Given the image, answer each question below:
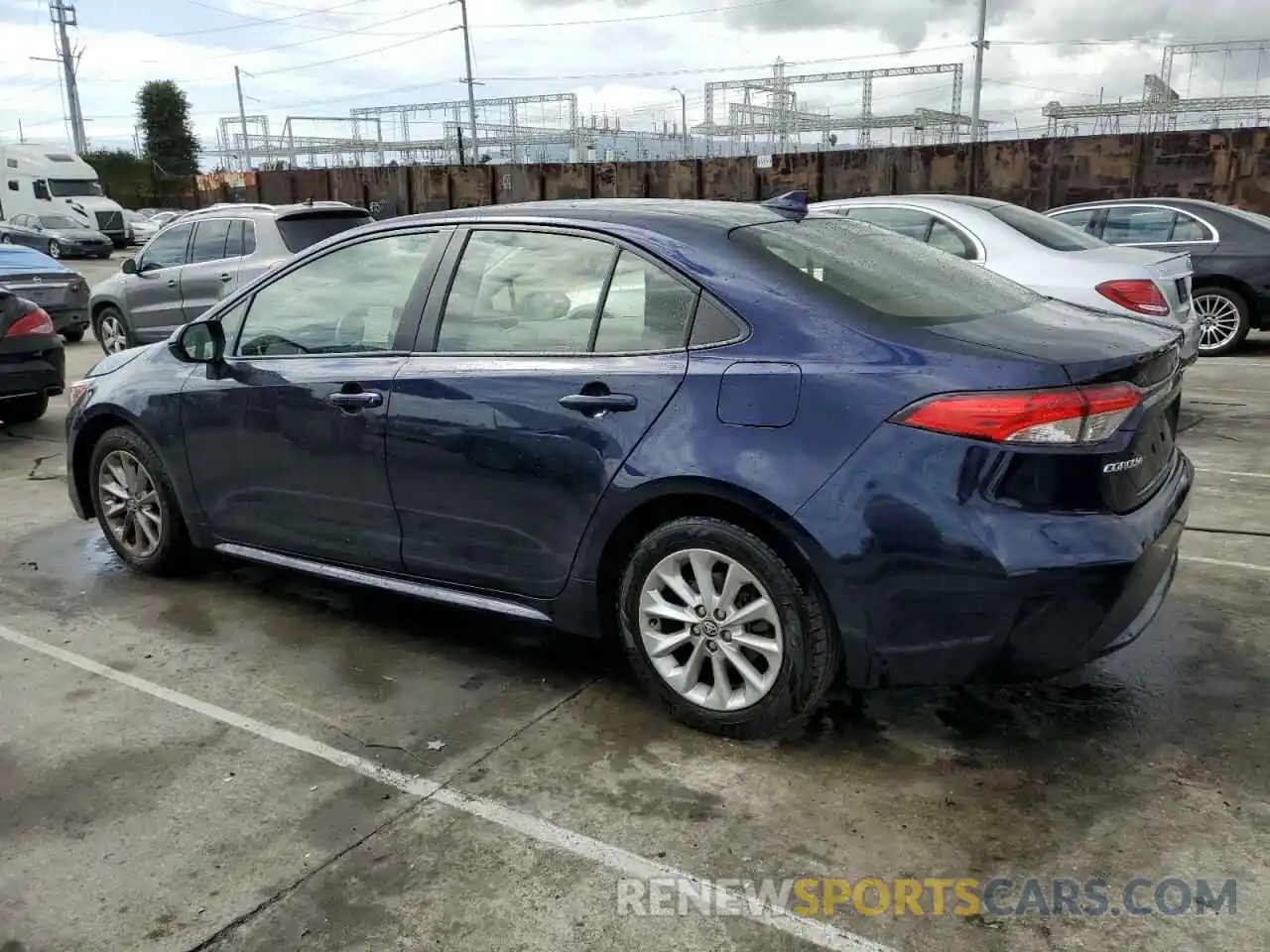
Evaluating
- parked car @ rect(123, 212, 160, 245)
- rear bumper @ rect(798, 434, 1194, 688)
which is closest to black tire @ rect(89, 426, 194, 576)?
rear bumper @ rect(798, 434, 1194, 688)

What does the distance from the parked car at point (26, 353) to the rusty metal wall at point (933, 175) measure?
33.1 feet

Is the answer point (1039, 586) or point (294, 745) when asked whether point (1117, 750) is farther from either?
point (294, 745)

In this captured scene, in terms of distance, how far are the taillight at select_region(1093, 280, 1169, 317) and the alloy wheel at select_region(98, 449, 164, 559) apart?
571cm

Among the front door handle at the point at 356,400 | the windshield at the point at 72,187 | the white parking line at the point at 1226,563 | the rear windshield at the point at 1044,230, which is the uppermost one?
the windshield at the point at 72,187

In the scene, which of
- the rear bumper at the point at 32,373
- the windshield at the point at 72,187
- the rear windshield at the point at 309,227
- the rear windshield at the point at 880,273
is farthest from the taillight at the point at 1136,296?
the windshield at the point at 72,187

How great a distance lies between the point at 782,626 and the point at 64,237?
36.3m

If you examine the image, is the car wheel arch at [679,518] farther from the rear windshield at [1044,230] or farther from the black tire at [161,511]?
the rear windshield at [1044,230]

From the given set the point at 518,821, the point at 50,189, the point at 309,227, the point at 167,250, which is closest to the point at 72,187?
the point at 50,189

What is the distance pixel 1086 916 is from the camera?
8.05 ft

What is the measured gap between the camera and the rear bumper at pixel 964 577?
9.16 feet

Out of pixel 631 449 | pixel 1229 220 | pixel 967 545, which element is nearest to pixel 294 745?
pixel 631 449

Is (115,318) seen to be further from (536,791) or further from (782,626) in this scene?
(782,626)

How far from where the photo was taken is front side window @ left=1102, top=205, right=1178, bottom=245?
34.6 ft

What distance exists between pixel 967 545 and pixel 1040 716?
3.09ft
